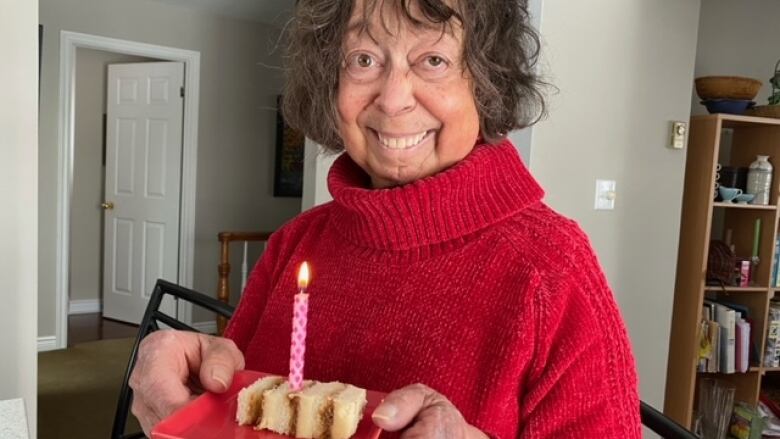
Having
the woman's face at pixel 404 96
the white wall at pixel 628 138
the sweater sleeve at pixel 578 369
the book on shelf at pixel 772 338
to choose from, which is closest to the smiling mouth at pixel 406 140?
the woman's face at pixel 404 96

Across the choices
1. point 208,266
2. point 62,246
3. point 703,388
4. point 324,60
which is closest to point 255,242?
point 208,266

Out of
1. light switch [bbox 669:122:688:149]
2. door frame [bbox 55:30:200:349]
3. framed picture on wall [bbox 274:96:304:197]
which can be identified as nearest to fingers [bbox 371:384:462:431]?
light switch [bbox 669:122:688:149]

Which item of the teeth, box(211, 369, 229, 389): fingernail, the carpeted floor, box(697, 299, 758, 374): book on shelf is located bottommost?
the carpeted floor

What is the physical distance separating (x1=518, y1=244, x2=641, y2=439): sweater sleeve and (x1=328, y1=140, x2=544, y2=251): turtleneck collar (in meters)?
0.11

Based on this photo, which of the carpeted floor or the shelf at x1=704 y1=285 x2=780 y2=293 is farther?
the carpeted floor

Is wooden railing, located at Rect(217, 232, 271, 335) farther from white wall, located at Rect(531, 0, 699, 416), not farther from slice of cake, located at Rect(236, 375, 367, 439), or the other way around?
slice of cake, located at Rect(236, 375, 367, 439)

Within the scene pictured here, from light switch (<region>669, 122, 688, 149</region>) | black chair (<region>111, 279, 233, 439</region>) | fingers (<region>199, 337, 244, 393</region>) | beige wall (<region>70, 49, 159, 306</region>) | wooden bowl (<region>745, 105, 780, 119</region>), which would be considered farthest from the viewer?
Answer: beige wall (<region>70, 49, 159, 306</region>)

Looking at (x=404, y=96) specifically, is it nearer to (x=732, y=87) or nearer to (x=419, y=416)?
(x=419, y=416)

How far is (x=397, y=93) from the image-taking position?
2.28ft

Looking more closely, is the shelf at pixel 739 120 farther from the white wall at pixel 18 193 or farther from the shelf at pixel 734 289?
the white wall at pixel 18 193

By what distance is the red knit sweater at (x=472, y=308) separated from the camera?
603 millimetres

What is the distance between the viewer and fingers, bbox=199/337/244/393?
1.86 ft

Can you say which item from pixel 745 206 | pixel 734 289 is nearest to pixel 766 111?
pixel 745 206

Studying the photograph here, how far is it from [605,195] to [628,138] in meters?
0.25
